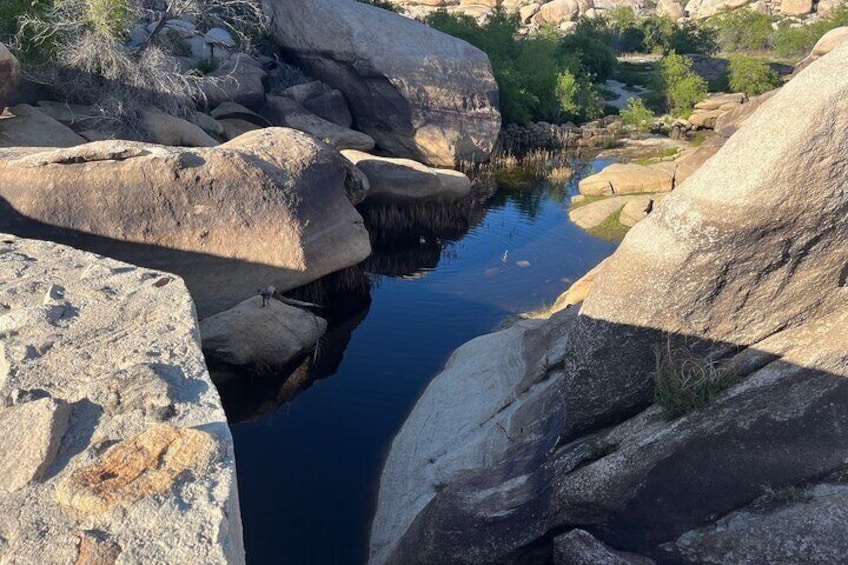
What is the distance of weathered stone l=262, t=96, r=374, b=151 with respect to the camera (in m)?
21.5

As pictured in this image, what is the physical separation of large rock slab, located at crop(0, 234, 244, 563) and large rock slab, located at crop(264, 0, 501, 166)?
679 inches

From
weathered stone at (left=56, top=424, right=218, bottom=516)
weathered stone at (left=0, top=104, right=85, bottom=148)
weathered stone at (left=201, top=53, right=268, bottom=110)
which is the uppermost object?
weathered stone at (left=56, top=424, right=218, bottom=516)

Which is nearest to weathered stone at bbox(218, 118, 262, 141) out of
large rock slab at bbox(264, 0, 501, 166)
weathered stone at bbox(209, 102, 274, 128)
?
weathered stone at bbox(209, 102, 274, 128)

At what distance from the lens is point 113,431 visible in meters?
4.87

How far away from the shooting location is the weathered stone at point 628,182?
1947 cm

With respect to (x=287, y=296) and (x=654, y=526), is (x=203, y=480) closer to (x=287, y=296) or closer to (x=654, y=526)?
(x=654, y=526)

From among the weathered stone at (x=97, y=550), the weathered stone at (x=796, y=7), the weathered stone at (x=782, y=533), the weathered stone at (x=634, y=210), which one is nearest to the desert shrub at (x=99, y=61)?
the weathered stone at (x=634, y=210)

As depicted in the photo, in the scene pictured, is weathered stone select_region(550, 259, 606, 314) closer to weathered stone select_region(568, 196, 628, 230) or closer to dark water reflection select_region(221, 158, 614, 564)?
dark water reflection select_region(221, 158, 614, 564)

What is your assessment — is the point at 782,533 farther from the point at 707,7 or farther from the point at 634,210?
the point at 707,7

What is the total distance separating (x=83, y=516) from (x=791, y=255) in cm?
516

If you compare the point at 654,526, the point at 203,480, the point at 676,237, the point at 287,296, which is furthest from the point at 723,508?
the point at 287,296

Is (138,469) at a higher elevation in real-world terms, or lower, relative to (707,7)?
higher

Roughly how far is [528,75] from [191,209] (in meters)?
20.4

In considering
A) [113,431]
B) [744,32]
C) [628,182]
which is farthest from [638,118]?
[744,32]
